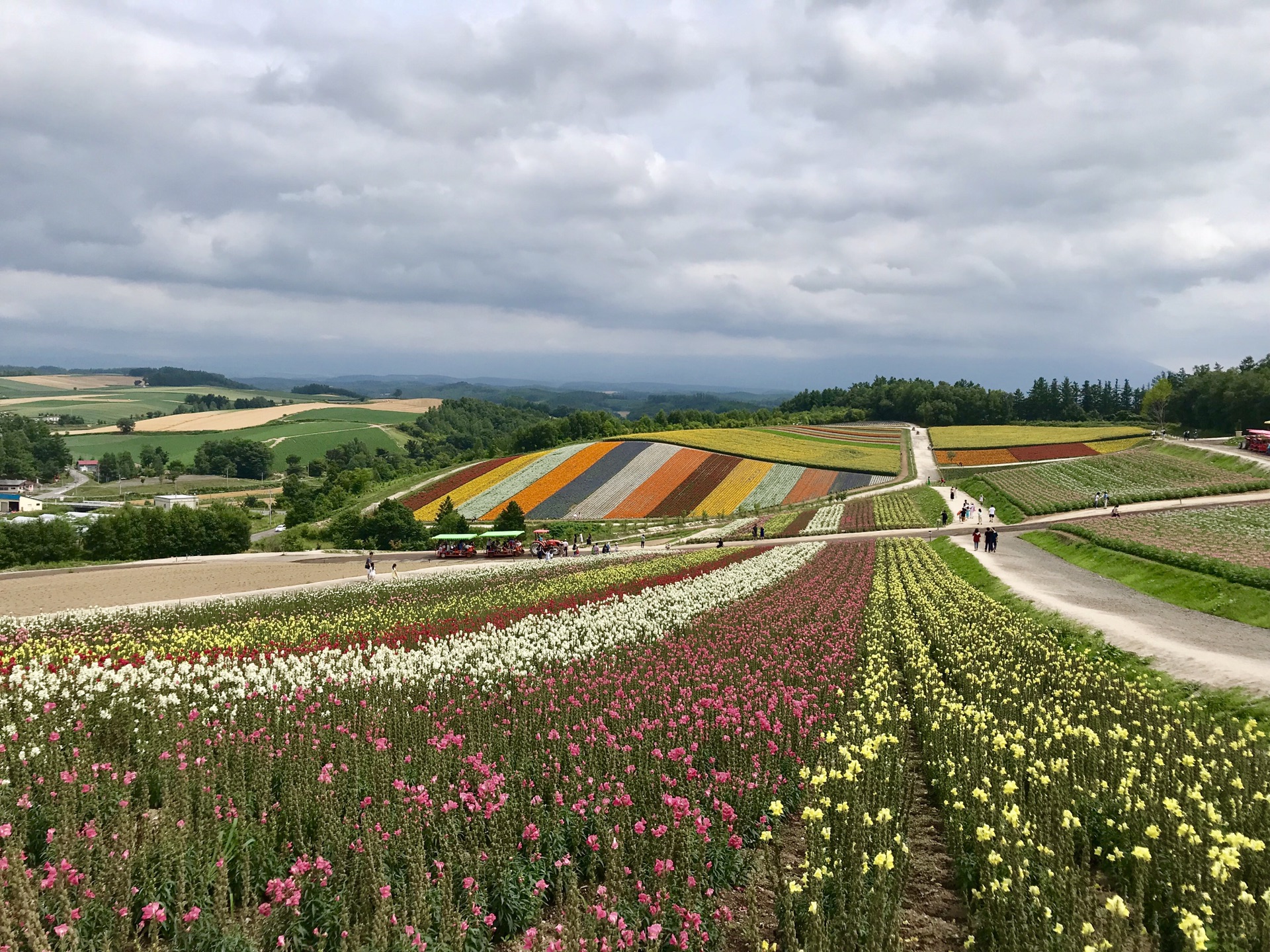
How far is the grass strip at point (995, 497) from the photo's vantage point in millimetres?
50562

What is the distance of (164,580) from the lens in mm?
36062

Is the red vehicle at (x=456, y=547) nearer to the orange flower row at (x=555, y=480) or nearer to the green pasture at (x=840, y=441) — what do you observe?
the orange flower row at (x=555, y=480)

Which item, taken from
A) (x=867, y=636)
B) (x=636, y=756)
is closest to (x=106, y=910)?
(x=636, y=756)

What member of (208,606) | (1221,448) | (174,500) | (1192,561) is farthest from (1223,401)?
(174,500)

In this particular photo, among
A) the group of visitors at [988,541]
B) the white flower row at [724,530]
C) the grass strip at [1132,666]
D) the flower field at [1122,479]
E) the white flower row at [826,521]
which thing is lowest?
the white flower row at [724,530]

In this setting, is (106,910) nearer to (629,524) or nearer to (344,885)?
(344,885)

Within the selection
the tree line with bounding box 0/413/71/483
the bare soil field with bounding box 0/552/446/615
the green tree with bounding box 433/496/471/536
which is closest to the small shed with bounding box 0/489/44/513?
the tree line with bounding box 0/413/71/483

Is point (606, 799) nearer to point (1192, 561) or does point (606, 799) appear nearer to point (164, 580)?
point (1192, 561)

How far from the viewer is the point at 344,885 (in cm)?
560

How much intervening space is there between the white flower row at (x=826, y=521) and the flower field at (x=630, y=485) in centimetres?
740

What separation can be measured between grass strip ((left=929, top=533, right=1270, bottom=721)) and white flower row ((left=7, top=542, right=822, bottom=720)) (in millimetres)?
8540

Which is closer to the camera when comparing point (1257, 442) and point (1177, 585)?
point (1177, 585)

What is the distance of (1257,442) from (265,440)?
176956mm

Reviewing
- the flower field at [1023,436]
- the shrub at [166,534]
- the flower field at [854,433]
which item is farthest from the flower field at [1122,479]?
the shrub at [166,534]
